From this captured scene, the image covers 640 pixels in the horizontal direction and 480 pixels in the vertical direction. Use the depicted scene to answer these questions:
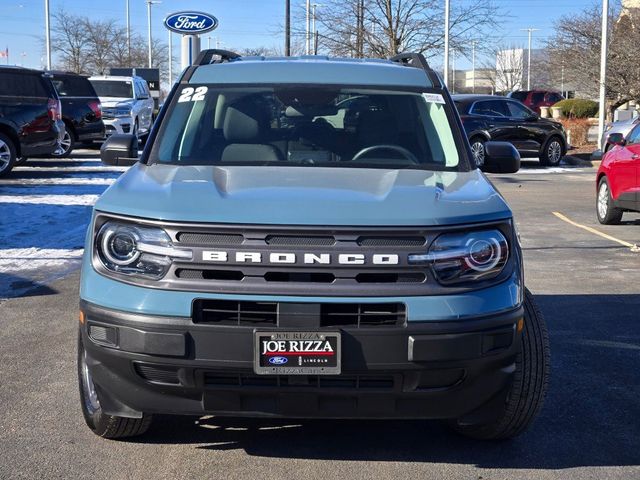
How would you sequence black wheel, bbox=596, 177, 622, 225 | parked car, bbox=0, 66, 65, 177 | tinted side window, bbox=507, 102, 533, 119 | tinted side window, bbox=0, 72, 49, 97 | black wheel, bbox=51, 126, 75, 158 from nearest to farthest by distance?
black wheel, bbox=596, 177, 622, 225, parked car, bbox=0, 66, 65, 177, tinted side window, bbox=0, 72, 49, 97, black wheel, bbox=51, 126, 75, 158, tinted side window, bbox=507, 102, 533, 119

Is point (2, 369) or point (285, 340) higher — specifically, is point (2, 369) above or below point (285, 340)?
below

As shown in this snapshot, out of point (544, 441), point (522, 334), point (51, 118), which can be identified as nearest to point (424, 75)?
point (522, 334)

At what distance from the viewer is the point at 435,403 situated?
12.0 feet

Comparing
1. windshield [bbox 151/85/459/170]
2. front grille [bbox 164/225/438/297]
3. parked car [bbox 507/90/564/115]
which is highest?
parked car [bbox 507/90/564/115]

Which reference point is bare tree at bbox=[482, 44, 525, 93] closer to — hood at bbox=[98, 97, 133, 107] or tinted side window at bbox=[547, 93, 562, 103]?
tinted side window at bbox=[547, 93, 562, 103]

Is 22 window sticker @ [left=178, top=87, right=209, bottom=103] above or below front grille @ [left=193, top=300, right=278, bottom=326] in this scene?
above

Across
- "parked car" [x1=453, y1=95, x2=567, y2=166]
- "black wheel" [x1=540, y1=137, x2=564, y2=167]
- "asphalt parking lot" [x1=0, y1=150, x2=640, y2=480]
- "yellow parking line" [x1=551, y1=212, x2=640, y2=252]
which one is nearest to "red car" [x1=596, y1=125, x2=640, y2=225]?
"yellow parking line" [x1=551, y1=212, x2=640, y2=252]

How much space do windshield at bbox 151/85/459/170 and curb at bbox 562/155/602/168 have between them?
19.3 metres

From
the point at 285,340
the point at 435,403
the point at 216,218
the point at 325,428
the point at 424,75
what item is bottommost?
the point at 325,428

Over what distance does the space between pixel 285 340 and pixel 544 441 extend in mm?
1596

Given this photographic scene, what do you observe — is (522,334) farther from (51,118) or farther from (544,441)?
(51,118)

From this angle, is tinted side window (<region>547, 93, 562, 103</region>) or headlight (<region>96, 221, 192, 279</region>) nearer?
headlight (<region>96, 221, 192, 279</region>)

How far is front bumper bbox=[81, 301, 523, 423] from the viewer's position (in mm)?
3475

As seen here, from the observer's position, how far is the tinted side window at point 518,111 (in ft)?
73.5
